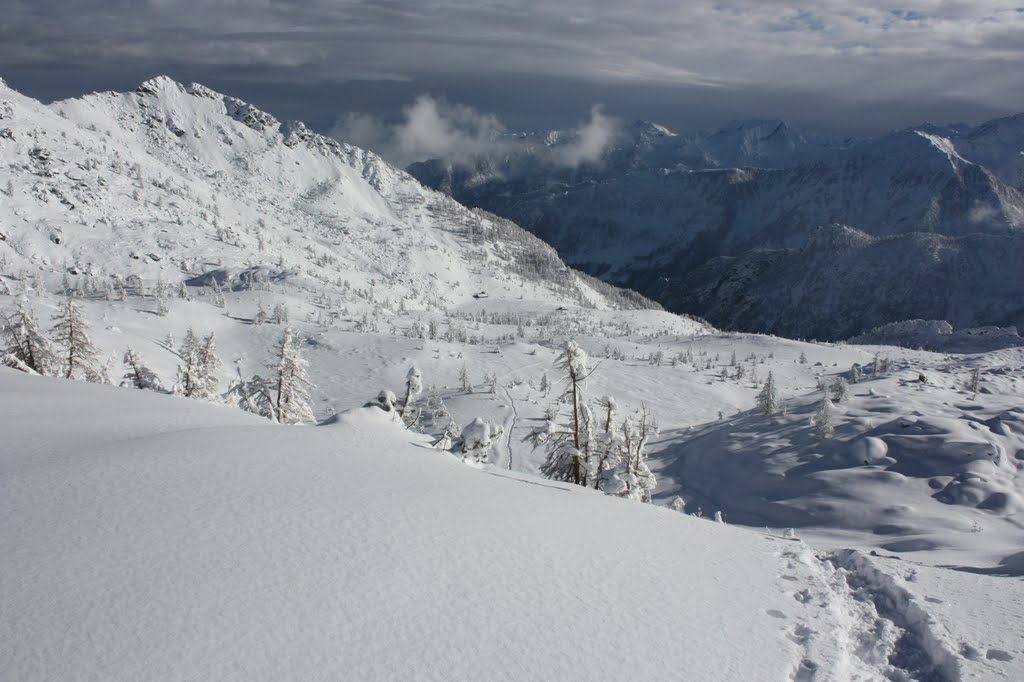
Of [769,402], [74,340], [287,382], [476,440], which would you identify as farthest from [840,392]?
[74,340]

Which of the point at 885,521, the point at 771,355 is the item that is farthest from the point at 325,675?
the point at 771,355

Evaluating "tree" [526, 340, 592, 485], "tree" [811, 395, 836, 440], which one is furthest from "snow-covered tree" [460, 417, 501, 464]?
"tree" [811, 395, 836, 440]

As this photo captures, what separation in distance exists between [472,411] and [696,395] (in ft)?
132

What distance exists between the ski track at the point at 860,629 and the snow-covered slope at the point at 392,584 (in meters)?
0.04

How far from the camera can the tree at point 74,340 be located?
4075 cm

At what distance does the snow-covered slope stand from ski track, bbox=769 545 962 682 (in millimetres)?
41

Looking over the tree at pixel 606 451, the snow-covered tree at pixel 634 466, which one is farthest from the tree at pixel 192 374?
Result: the snow-covered tree at pixel 634 466

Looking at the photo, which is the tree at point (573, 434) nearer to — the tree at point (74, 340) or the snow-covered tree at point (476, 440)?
the snow-covered tree at point (476, 440)

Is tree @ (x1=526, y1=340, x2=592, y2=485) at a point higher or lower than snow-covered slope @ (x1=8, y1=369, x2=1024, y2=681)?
lower

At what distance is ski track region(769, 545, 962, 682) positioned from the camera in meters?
8.09

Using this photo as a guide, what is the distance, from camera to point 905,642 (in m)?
9.11

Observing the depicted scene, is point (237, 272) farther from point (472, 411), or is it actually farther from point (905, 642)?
point (905, 642)

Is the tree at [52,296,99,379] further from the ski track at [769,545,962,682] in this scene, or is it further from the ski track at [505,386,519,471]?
the ski track at [769,545,962,682]

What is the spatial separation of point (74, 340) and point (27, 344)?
2809 mm
